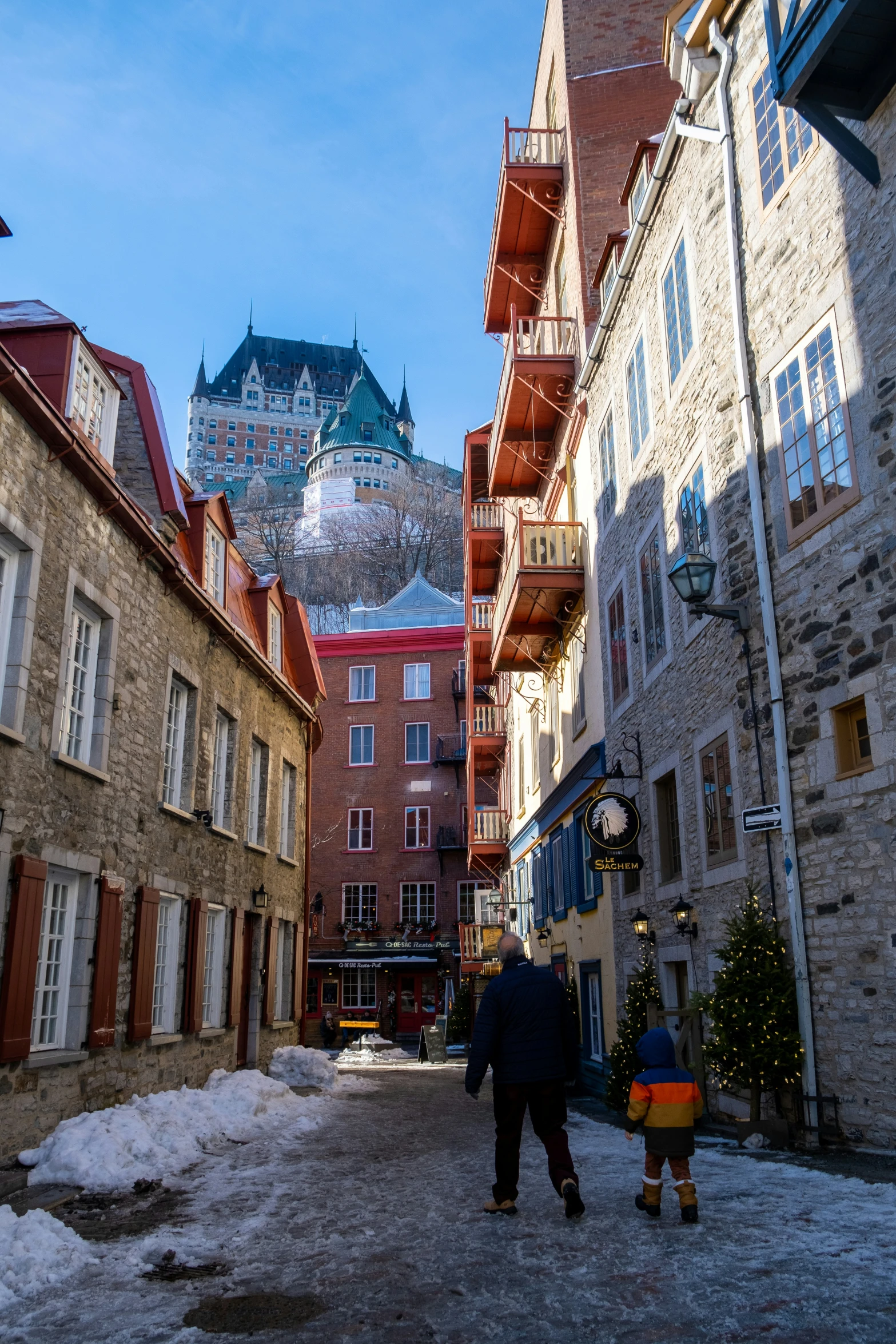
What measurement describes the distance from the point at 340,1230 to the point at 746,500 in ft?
22.5

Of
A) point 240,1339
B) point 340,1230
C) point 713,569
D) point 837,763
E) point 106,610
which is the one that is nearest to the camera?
point 240,1339

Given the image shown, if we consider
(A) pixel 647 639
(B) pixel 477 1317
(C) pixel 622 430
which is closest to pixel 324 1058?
(A) pixel 647 639

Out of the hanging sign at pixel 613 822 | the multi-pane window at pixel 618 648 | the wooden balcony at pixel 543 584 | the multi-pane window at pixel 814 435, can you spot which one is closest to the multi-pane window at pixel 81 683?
the hanging sign at pixel 613 822

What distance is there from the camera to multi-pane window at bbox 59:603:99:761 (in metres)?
10.3

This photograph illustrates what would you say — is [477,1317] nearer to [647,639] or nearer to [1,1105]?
[1,1105]

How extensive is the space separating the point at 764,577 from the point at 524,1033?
4699 millimetres

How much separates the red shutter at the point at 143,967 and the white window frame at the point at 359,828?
86.9 feet

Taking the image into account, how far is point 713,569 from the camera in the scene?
367 inches

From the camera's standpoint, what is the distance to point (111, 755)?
11.0 metres

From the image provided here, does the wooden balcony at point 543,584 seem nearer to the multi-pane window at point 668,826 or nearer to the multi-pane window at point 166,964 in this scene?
the multi-pane window at point 668,826

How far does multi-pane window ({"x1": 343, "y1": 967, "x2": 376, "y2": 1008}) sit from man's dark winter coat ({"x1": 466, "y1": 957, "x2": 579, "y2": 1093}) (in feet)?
102

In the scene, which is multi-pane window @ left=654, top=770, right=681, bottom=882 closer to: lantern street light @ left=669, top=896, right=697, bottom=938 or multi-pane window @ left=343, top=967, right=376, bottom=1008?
lantern street light @ left=669, top=896, right=697, bottom=938

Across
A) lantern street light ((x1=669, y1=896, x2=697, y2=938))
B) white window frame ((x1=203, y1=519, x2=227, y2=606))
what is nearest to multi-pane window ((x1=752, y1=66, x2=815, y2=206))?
lantern street light ((x1=669, y1=896, x2=697, y2=938))

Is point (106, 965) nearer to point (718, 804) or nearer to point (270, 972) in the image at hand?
point (718, 804)
